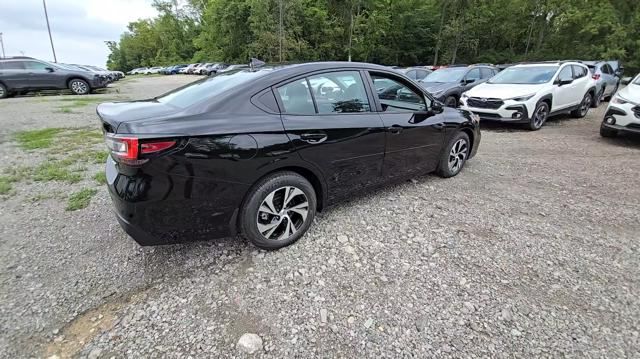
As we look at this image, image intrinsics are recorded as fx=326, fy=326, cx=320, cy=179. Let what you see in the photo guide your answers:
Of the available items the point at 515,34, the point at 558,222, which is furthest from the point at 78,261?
the point at 515,34

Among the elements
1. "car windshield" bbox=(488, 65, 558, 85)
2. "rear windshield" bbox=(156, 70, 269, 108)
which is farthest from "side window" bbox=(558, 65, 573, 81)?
"rear windshield" bbox=(156, 70, 269, 108)

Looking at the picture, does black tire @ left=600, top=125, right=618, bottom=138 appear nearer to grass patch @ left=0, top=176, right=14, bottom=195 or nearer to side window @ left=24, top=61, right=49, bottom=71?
grass patch @ left=0, top=176, right=14, bottom=195

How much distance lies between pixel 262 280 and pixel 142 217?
3.10 ft

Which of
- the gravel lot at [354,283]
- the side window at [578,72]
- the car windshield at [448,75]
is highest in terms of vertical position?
the side window at [578,72]

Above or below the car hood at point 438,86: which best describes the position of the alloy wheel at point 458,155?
below

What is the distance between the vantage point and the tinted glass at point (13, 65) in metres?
12.6

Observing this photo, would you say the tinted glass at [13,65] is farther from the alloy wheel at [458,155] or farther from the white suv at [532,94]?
the alloy wheel at [458,155]

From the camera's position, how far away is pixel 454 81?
9891 millimetres

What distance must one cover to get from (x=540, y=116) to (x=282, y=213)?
7.56 metres

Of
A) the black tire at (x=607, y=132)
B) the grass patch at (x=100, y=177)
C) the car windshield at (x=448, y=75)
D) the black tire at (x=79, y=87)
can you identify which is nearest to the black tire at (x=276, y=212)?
the grass patch at (x=100, y=177)

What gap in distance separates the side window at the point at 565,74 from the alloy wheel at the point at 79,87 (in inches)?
688

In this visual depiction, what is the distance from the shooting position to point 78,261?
2631 millimetres

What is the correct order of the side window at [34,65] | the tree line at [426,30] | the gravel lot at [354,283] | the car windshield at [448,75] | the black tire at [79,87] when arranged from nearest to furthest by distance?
the gravel lot at [354,283] → the car windshield at [448,75] → the side window at [34,65] → the black tire at [79,87] → the tree line at [426,30]

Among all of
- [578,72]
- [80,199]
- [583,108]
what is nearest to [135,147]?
[80,199]
